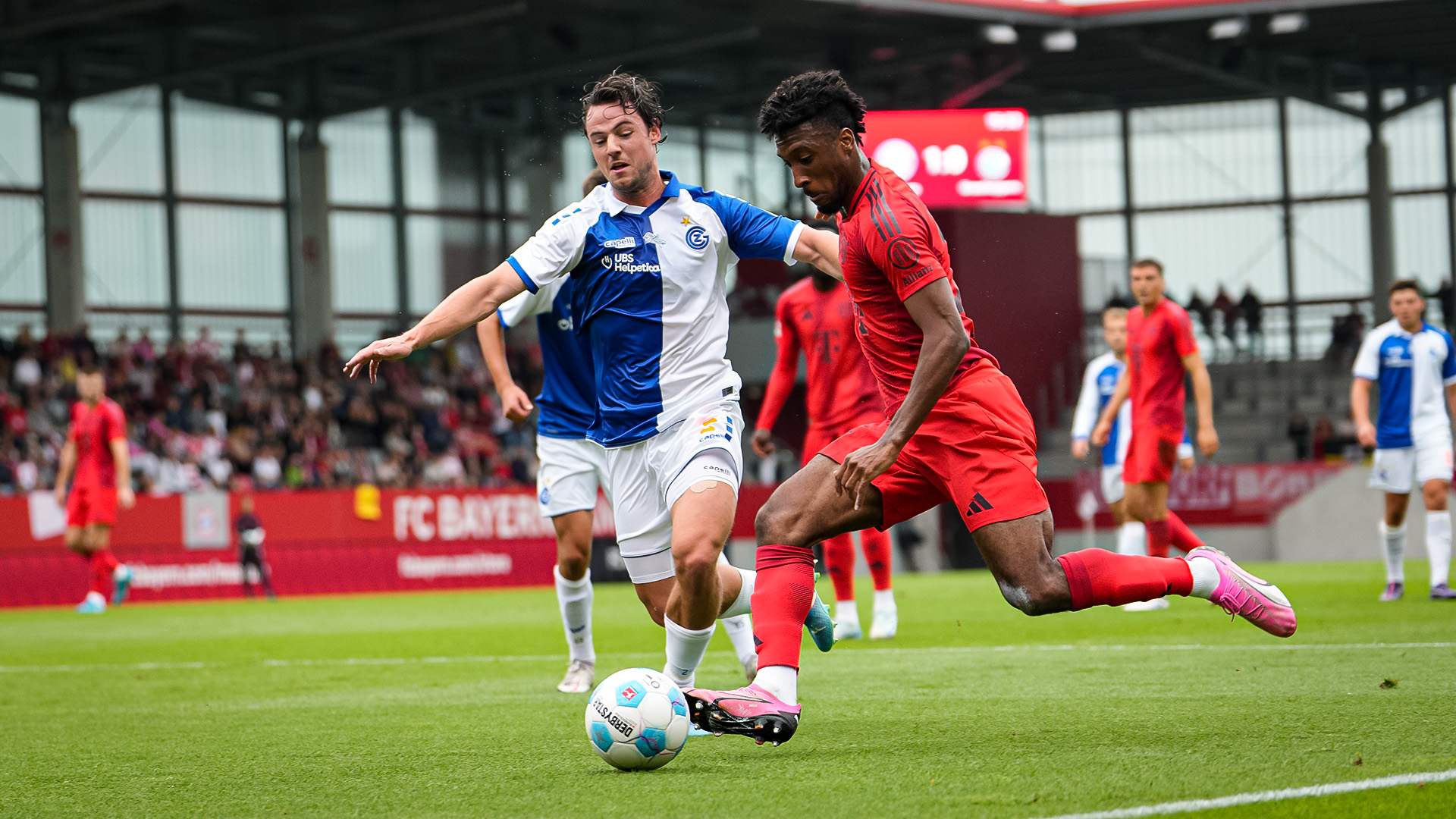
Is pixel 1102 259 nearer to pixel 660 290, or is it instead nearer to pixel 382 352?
pixel 660 290

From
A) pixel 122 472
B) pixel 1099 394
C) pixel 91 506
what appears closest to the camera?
pixel 1099 394

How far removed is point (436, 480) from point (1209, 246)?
23350 mm

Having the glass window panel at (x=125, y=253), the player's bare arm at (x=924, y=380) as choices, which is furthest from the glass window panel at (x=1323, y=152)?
the player's bare arm at (x=924, y=380)

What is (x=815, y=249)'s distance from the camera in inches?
235

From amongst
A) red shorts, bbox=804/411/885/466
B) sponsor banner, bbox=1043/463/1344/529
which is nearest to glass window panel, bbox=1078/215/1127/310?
sponsor banner, bbox=1043/463/1344/529

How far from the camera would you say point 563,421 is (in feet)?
24.4

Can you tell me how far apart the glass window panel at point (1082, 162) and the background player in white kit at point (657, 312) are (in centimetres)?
3780

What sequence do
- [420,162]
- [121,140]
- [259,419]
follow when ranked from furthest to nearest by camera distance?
1. [420,162]
2. [121,140]
3. [259,419]

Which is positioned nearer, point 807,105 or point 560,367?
point 807,105

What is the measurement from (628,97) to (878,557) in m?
5.00

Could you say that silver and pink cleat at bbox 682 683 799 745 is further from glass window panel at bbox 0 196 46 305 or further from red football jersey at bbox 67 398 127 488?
glass window panel at bbox 0 196 46 305

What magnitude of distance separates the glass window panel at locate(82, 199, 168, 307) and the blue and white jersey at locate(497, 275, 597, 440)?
28934mm

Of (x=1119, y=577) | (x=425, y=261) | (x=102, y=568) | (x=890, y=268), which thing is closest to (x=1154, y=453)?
(x=1119, y=577)

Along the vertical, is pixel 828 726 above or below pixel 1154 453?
below
